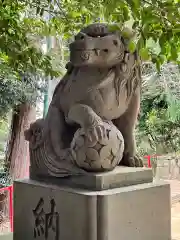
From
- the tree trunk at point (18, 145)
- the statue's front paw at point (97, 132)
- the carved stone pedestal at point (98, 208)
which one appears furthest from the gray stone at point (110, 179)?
the tree trunk at point (18, 145)

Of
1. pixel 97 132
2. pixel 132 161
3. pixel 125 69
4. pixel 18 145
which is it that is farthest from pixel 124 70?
pixel 18 145

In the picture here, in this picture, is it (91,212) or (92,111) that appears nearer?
(91,212)

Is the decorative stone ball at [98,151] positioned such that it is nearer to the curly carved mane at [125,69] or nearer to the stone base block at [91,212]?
the stone base block at [91,212]

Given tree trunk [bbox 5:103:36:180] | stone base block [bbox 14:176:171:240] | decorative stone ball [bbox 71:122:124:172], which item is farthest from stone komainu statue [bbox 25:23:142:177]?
tree trunk [bbox 5:103:36:180]

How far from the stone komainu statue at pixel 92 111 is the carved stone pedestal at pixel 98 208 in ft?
0.27

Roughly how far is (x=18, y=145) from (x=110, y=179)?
12.6 feet

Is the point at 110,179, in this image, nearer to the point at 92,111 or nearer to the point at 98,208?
the point at 98,208

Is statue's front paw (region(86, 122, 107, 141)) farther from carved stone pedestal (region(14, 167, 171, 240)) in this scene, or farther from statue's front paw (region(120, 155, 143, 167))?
statue's front paw (region(120, 155, 143, 167))

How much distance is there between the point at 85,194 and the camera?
161cm

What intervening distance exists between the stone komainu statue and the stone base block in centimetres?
12

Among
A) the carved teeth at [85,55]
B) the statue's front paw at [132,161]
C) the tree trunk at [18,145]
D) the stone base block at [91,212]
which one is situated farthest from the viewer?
the tree trunk at [18,145]

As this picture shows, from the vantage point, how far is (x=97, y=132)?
1.67m

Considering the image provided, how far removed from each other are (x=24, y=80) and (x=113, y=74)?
10.7 feet

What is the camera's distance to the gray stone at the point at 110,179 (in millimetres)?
1667
